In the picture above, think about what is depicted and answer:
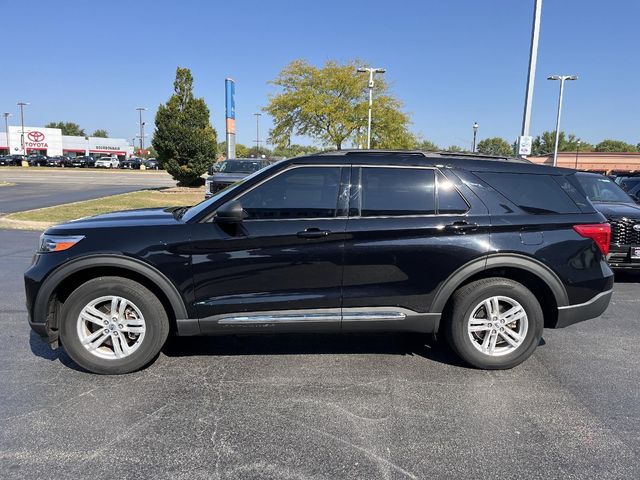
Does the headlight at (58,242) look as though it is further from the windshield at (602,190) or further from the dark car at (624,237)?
the windshield at (602,190)

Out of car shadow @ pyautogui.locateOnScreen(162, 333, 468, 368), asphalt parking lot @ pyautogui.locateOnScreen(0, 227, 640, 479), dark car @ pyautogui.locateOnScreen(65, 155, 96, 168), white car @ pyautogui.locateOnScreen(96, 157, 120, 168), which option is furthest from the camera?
dark car @ pyautogui.locateOnScreen(65, 155, 96, 168)

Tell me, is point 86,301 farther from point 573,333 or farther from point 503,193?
point 573,333

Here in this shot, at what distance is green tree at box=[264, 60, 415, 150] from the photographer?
29453 mm

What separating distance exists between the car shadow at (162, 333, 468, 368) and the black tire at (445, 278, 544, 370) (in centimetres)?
21

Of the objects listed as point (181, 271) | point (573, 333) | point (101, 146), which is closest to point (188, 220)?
point (181, 271)

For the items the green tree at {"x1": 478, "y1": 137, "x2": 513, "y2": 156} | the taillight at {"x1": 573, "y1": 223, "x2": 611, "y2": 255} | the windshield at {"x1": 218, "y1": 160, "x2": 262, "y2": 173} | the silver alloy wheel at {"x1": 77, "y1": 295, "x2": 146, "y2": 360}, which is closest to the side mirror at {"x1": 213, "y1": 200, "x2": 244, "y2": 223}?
the silver alloy wheel at {"x1": 77, "y1": 295, "x2": 146, "y2": 360}

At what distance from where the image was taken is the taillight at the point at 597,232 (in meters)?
3.90

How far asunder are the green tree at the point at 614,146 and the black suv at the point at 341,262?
380 feet

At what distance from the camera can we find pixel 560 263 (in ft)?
12.7

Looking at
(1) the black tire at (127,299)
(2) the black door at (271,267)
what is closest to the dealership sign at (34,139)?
(1) the black tire at (127,299)

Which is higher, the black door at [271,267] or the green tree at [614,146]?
the green tree at [614,146]

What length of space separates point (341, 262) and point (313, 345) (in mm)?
1162

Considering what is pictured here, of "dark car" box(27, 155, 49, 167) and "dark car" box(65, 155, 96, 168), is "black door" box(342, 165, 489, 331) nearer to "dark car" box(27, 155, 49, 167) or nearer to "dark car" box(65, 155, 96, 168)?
"dark car" box(65, 155, 96, 168)

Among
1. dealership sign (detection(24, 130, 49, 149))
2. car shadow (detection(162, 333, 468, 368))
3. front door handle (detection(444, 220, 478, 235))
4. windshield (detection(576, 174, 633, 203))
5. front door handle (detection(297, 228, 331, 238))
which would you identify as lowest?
car shadow (detection(162, 333, 468, 368))
